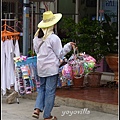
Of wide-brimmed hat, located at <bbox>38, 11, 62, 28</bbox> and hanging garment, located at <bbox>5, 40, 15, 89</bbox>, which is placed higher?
wide-brimmed hat, located at <bbox>38, 11, 62, 28</bbox>

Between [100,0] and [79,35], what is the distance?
5.90 ft

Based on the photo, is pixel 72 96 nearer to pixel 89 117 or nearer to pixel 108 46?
pixel 89 117

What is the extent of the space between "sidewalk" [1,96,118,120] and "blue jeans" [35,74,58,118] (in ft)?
1.32

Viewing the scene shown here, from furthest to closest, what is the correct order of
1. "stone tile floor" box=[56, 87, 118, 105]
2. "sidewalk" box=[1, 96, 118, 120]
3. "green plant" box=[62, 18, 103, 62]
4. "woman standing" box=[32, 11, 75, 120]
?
"green plant" box=[62, 18, 103, 62], "stone tile floor" box=[56, 87, 118, 105], "sidewalk" box=[1, 96, 118, 120], "woman standing" box=[32, 11, 75, 120]

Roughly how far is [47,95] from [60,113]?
2.70 feet

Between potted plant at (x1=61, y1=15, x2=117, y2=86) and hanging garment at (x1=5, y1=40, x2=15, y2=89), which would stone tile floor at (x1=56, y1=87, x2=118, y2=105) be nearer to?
potted plant at (x1=61, y1=15, x2=117, y2=86)

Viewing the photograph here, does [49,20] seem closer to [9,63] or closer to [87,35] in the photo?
[9,63]

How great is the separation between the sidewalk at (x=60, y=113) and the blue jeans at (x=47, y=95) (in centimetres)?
40

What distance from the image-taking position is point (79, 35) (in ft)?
29.3

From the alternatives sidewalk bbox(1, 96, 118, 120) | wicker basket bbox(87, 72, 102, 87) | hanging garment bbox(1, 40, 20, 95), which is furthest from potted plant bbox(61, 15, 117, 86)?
sidewalk bbox(1, 96, 118, 120)

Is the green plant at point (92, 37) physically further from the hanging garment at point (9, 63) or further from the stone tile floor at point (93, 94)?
the hanging garment at point (9, 63)

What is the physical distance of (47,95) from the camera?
21.2 feet

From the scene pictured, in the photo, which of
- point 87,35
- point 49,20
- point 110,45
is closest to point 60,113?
point 49,20

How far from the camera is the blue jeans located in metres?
6.44
